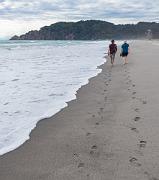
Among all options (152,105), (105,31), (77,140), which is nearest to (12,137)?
(77,140)

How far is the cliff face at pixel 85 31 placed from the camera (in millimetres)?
179600

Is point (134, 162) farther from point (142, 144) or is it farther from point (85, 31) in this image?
point (85, 31)

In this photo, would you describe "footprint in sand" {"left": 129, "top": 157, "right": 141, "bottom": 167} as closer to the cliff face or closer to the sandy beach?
the sandy beach

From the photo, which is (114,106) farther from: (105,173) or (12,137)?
(105,173)

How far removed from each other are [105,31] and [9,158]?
17922 centimetres

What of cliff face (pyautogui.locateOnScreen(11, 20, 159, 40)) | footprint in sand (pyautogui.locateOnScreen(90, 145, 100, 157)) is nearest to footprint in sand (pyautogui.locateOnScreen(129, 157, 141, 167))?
footprint in sand (pyautogui.locateOnScreen(90, 145, 100, 157))

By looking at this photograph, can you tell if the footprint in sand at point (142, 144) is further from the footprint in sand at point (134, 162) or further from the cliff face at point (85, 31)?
the cliff face at point (85, 31)

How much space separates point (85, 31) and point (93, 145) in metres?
181

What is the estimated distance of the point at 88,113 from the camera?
29.5 feet

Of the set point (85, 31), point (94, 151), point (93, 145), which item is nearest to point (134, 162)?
point (94, 151)

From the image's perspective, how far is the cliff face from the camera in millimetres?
179600

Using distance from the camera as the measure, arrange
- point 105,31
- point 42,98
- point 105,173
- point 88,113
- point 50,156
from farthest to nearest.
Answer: point 105,31
point 42,98
point 88,113
point 50,156
point 105,173

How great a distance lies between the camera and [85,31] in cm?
18525

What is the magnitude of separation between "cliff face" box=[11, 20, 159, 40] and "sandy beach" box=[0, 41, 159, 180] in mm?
168584
